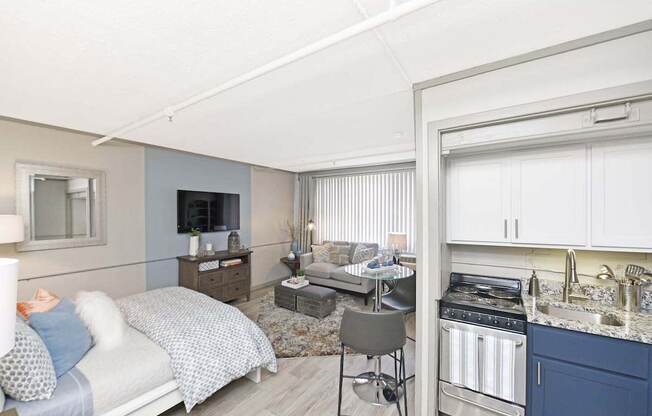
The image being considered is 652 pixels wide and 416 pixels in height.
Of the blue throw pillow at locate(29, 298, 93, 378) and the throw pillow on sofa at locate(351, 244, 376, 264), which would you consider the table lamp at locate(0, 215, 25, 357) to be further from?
the throw pillow on sofa at locate(351, 244, 376, 264)

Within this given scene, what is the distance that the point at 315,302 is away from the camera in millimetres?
3881

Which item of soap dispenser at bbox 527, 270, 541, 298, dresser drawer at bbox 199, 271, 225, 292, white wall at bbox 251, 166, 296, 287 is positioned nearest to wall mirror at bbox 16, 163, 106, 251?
dresser drawer at bbox 199, 271, 225, 292

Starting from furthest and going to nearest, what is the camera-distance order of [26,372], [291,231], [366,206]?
[291,231] < [366,206] < [26,372]

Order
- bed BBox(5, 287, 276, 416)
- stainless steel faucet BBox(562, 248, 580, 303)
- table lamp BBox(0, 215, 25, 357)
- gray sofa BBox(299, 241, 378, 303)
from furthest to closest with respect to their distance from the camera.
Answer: gray sofa BBox(299, 241, 378, 303) → stainless steel faucet BBox(562, 248, 580, 303) → bed BBox(5, 287, 276, 416) → table lamp BBox(0, 215, 25, 357)

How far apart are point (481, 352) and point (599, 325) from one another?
651 mm

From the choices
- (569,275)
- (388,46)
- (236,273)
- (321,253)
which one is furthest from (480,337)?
(321,253)

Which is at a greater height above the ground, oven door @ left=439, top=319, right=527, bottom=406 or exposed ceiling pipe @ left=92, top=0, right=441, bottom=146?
exposed ceiling pipe @ left=92, top=0, right=441, bottom=146

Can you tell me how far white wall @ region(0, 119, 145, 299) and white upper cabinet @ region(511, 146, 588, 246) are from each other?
4.46 meters

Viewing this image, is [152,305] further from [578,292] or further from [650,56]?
[650,56]

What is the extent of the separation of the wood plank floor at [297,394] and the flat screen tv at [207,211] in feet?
8.66

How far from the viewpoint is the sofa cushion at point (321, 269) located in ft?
16.4

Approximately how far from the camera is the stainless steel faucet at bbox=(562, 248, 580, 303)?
188 cm

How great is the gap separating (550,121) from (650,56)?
46 centimetres

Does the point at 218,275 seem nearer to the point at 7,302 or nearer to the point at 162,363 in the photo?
the point at 162,363
